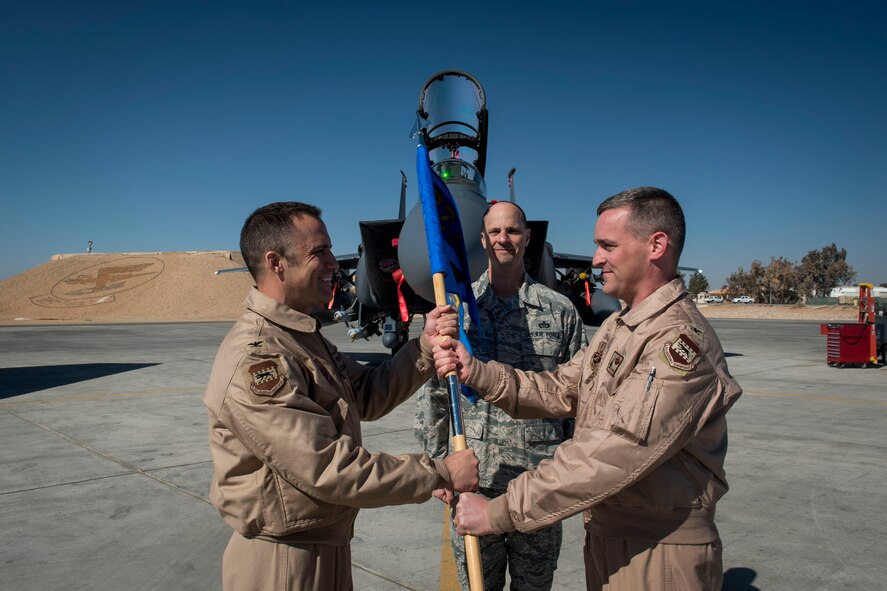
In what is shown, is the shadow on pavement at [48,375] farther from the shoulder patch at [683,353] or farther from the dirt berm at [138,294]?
the dirt berm at [138,294]

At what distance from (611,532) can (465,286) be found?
1.41m

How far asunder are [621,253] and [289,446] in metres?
1.21

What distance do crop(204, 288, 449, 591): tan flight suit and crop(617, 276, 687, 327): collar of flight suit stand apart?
778 mm

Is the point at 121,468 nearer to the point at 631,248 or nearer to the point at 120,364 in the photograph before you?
the point at 631,248

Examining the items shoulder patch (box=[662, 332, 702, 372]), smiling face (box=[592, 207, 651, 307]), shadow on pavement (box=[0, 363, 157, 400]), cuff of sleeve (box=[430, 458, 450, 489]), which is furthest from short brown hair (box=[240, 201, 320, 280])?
shadow on pavement (box=[0, 363, 157, 400])

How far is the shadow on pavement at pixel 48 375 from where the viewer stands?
9781 mm

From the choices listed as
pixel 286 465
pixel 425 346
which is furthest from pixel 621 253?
pixel 286 465

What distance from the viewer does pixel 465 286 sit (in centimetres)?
292

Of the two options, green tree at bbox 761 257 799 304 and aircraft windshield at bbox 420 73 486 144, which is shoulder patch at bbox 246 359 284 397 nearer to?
aircraft windshield at bbox 420 73 486 144

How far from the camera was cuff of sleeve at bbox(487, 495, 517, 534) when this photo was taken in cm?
177

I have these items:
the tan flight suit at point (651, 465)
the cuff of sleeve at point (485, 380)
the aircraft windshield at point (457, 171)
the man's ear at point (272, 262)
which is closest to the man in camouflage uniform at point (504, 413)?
the cuff of sleeve at point (485, 380)

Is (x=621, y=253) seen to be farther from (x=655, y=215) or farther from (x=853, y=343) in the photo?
(x=853, y=343)

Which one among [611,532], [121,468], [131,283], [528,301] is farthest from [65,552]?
[131,283]

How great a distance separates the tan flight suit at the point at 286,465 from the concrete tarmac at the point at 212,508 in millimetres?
1631
